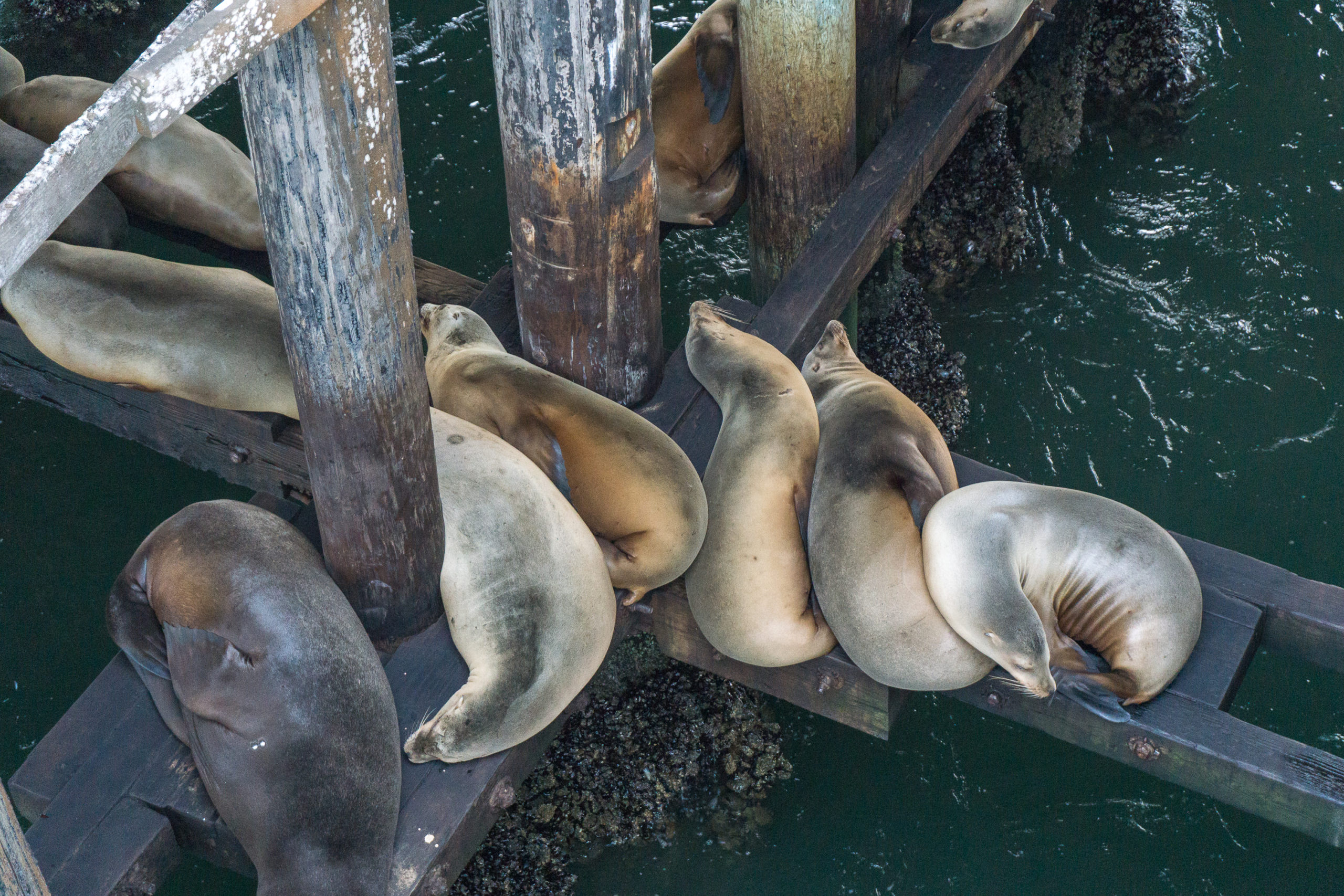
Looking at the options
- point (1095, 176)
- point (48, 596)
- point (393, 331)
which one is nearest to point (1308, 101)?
point (1095, 176)

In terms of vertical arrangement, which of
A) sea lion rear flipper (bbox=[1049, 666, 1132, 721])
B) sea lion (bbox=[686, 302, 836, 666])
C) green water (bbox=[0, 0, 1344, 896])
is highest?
sea lion (bbox=[686, 302, 836, 666])

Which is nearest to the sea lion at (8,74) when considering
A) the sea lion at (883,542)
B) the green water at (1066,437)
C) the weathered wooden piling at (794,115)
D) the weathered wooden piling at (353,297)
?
the green water at (1066,437)

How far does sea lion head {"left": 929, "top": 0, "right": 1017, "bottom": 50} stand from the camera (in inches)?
224

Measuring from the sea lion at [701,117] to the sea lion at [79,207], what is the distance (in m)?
2.10

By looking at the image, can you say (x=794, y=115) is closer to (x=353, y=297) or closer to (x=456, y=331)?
(x=456, y=331)

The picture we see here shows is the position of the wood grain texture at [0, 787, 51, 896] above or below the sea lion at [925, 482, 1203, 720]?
above

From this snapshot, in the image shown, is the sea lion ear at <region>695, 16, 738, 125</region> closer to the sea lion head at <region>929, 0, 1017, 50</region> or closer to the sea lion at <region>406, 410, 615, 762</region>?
the sea lion head at <region>929, 0, 1017, 50</region>

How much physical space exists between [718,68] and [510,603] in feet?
8.55

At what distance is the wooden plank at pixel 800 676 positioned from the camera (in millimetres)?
4141

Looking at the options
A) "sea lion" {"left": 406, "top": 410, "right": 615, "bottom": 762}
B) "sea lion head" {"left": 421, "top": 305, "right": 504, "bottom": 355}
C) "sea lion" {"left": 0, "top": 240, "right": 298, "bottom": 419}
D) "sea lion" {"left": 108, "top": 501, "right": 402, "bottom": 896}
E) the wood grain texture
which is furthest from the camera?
"sea lion head" {"left": 421, "top": 305, "right": 504, "bottom": 355}

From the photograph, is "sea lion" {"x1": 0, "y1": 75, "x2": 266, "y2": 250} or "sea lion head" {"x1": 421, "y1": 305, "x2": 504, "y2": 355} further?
"sea lion" {"x1": 0, "y1": 75, "x2": 266, "y2": 250}

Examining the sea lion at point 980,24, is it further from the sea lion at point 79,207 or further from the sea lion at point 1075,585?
the sea lion at point 79,207

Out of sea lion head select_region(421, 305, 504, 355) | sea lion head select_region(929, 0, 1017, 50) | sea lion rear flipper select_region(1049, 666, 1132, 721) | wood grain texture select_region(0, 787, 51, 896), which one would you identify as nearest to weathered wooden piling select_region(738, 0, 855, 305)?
sea lion head select_region(929, 0, 1017, 50)

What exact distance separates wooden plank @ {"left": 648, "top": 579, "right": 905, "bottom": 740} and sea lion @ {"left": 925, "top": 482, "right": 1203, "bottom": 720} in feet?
1.33
